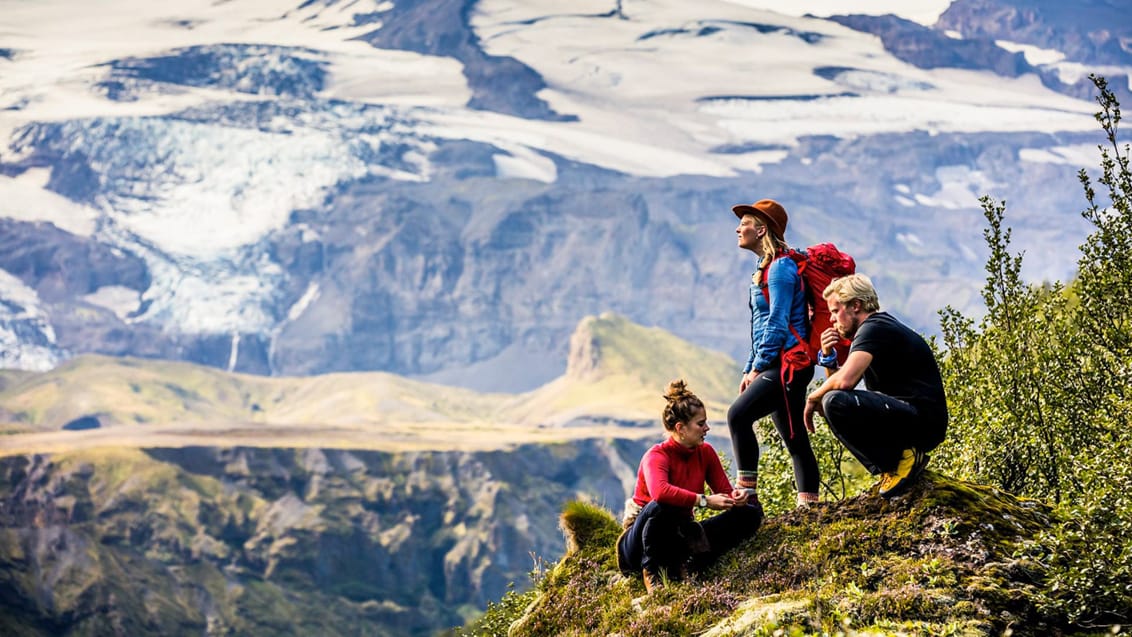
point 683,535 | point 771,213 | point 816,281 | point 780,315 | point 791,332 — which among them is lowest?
point 683,535

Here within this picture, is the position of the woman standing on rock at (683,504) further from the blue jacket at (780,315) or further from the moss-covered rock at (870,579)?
the blue jacket at (780,315)

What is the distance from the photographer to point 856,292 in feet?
55.5

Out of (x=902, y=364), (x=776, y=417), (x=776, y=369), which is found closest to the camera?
(x=902, y=364)

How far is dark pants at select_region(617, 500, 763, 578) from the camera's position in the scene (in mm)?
18109

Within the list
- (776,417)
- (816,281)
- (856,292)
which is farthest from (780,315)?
(856,292)

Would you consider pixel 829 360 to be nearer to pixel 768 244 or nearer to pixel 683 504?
pixel 768 244

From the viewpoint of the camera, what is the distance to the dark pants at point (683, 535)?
18.1 metres

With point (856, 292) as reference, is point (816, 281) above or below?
below

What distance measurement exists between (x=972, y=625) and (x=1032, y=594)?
1.10m

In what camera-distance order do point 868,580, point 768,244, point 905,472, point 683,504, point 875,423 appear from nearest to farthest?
point 868,580 < point 875,423 < point 905,472 < point 683,504 < point 768,244

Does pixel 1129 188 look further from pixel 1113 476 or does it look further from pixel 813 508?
pixel 813 508

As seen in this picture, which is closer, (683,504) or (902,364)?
(902,364)

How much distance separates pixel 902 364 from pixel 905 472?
60.2 inches

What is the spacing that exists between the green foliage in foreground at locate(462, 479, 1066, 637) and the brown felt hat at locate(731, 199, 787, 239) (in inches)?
172
